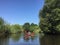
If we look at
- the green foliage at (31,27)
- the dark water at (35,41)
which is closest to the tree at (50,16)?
the dark water at (35,41)

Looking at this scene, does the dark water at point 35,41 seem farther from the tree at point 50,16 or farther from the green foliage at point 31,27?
the green foliage at point 31,27

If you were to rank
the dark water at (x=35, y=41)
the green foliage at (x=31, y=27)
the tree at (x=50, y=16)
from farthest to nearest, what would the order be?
1. the green foliage at (x=31, y=27)
2. the tree at (x=50, y=16)
3. the dark water at (x=35, y=41)

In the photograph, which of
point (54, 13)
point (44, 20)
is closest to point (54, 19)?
point (54, 13)

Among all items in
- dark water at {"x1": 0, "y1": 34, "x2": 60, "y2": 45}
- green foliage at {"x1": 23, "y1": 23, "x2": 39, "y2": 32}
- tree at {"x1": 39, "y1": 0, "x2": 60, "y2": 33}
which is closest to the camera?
dark water at {"x1": 0, "y1": 34, "x2": 60, "y2": 45}

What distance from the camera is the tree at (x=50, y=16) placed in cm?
4483

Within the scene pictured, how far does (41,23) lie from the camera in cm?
5319

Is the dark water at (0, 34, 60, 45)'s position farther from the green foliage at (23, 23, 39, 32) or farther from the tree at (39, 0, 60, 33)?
the green foliage at (23, 23, 39, 32)

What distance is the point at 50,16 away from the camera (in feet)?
155

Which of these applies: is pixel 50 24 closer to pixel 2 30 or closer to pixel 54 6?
pixel 54 6

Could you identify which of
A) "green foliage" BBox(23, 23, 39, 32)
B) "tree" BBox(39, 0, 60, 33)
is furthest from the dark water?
"green foliage" BBox(23, 23, 39, 32)

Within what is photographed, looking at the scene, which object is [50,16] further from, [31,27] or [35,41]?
[31,27]

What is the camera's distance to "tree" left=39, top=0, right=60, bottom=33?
147ft

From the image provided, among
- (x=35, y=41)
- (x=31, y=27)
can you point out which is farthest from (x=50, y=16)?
(x=31, y=27)

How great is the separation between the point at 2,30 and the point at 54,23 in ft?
79.7
